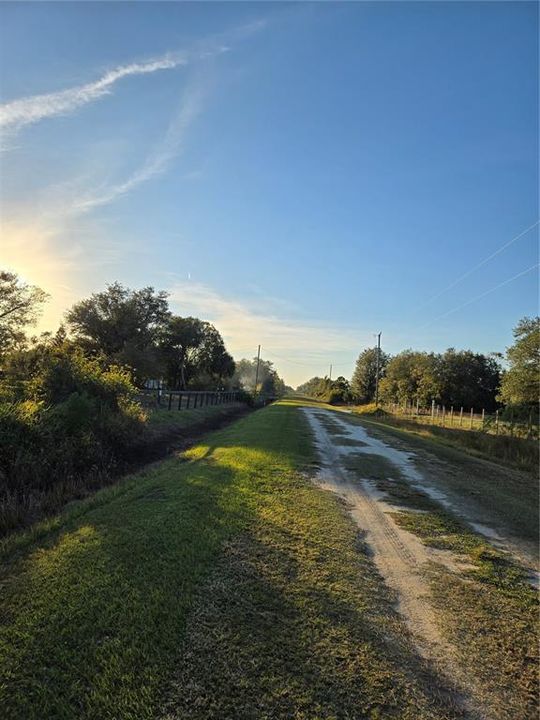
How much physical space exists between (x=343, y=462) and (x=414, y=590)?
21.9 feet

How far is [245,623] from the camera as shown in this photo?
336 cm

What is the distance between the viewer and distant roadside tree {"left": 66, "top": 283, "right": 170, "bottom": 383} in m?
45.0

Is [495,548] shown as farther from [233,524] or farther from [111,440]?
[111,440]

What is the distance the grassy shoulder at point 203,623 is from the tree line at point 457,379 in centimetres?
3045

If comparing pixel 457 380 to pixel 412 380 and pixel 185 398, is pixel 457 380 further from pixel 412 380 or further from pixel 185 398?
pixel 185 398

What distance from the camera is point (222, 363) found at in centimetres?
7294

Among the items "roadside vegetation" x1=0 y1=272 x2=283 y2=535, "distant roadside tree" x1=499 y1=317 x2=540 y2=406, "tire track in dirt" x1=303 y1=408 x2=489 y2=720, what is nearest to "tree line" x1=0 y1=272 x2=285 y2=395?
"roadside vegetation" x1=0 y1=272 x2=283 y2=535

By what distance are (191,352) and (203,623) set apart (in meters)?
67.5

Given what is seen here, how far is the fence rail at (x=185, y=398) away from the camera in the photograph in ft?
80.9

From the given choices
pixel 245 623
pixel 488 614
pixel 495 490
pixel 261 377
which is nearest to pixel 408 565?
pixel 488 614

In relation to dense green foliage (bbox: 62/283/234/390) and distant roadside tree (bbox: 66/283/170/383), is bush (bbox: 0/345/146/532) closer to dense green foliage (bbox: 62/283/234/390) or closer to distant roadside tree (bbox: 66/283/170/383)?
dense green foliage (bbox: 62/283/234/390)

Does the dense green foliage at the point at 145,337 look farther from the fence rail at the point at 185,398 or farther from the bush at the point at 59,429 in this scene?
the bush at the point at 59,429

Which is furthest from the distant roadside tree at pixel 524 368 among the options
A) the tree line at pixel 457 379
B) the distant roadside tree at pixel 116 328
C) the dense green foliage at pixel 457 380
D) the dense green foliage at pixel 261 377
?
the dense green foliage at pixel 261 377

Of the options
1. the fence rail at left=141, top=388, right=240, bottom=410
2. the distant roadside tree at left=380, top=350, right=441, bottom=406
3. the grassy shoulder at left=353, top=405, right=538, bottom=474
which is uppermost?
the distant roadside tree at left=380, top=350, right=441, bottom=406
